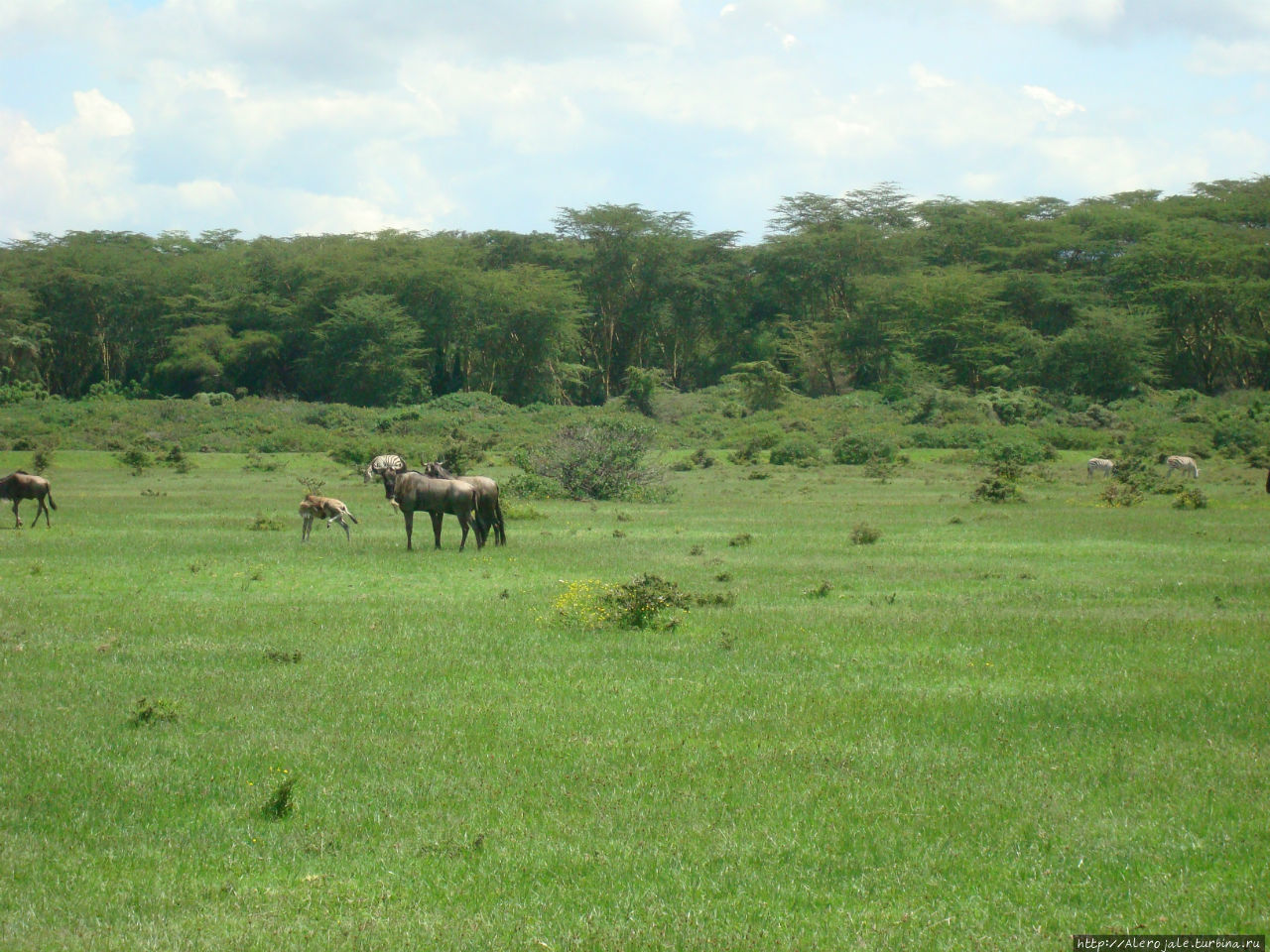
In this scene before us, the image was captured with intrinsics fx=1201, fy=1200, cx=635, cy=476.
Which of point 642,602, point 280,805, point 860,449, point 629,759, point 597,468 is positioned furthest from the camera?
point 860,449

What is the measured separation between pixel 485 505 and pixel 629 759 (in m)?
12.3

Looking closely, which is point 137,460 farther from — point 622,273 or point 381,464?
point 622,273

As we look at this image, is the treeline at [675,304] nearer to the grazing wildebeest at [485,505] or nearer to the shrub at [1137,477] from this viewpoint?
the shrub at [1137,477]

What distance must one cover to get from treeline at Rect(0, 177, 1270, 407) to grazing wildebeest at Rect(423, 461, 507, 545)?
43.7m

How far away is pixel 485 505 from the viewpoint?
1991 centimetres

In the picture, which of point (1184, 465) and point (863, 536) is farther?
point (1184, 465)

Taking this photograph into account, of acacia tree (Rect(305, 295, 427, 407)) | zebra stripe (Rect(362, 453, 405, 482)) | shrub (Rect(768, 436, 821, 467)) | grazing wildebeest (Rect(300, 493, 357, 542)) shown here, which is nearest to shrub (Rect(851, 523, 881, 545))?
grazing wildebeest (Rect(300, 493, 357, 542))

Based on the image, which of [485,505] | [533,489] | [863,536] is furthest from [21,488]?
[863,536]

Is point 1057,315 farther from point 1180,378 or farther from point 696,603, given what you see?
point 696,603

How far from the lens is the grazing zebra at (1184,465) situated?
1435 inches

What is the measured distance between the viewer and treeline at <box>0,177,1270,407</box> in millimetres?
65375

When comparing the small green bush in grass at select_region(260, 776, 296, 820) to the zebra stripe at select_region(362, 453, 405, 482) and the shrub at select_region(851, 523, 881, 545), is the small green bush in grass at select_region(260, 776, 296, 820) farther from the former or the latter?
the zebra stripe at select_region(362, 453, 405, 482)

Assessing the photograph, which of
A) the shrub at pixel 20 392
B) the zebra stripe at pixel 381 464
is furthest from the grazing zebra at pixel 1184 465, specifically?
the shrub at pixel 20 392

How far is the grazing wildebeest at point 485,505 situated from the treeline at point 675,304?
4367 cm
